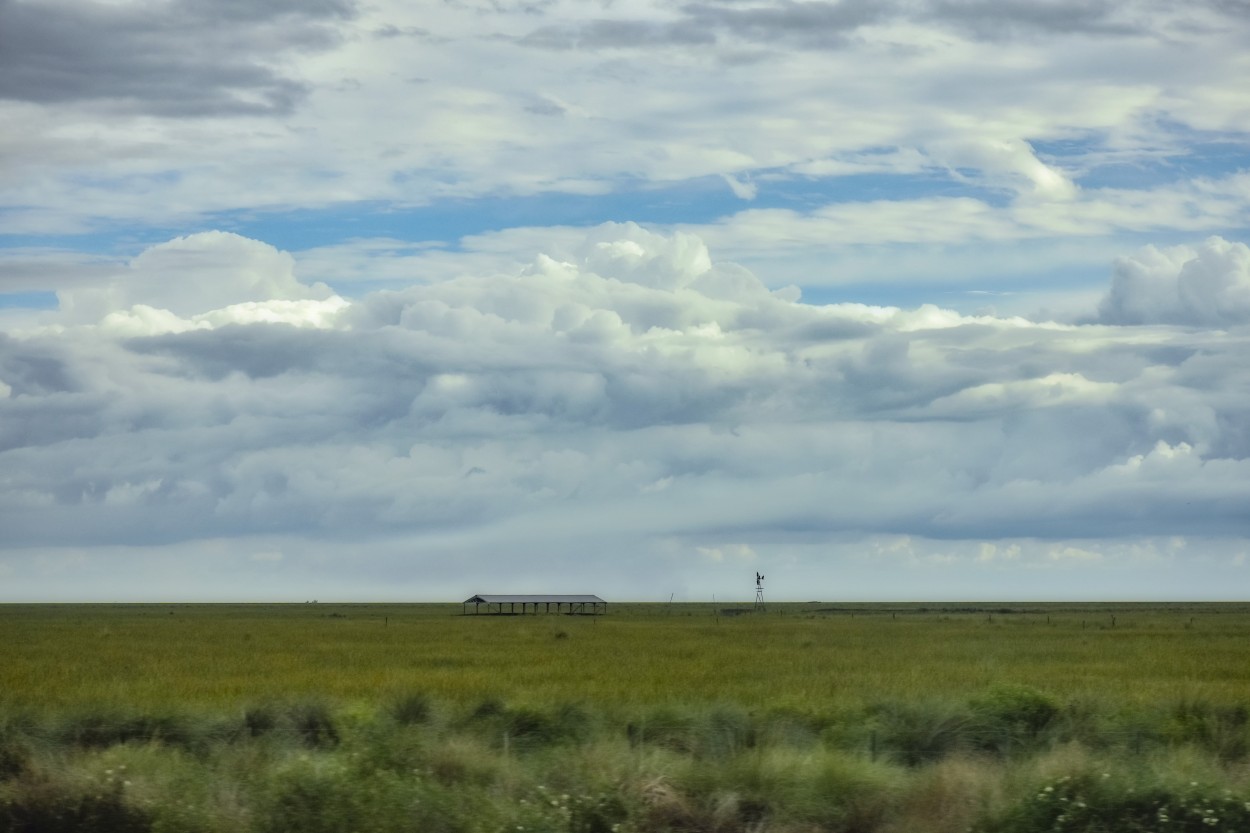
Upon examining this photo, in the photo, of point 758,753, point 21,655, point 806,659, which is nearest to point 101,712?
point 758,753

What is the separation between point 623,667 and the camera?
46.0m

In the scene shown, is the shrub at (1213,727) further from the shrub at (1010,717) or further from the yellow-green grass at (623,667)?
the shrub at (1010,717)

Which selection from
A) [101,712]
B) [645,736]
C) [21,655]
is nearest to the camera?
[645,736]

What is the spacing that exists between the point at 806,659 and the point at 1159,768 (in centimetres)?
3432

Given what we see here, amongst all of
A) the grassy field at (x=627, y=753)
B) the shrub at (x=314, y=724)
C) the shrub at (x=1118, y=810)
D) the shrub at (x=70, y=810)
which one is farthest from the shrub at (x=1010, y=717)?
the shrub at (x=70, y=810)

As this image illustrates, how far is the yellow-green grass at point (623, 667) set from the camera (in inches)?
1254

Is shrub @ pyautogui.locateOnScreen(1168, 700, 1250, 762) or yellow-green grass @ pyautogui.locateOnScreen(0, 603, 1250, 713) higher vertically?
shrub @ pyautogui.locateOnScreen(1168, 700, 1250, 762)

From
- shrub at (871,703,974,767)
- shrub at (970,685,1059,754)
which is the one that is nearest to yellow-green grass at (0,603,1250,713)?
shrub at (970,685,1059,754)

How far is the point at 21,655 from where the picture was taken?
55.6 m

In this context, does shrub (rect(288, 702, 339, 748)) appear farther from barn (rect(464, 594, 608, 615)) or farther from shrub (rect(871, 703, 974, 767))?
barn (rect(464, 594, 608, 615))

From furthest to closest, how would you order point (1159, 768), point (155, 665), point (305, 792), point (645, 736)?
point (155, 665)
point (645, 736)
point (1159, 768)
point (305, 792)

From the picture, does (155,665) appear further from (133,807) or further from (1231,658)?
(1231,658)

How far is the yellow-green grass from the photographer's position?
1254 inches

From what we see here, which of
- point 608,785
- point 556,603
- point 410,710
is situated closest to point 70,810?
point 608,785
